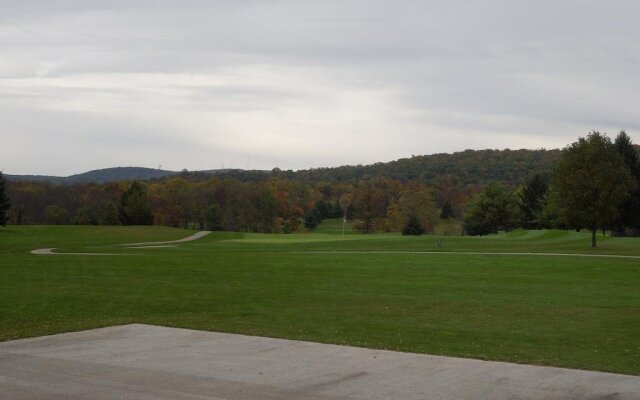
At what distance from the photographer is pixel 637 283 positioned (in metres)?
22.3

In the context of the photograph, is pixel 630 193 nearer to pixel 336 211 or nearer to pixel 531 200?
pixel 531 200

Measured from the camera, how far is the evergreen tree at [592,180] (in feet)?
147

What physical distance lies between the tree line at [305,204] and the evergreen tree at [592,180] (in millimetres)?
17676

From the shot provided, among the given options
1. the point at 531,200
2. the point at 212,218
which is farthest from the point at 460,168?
the point at 212,218

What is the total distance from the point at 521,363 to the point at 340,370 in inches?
99.2

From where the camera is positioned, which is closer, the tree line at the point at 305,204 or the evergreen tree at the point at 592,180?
the evergreen tree at the point at 592,180

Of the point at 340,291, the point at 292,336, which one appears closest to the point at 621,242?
the point at 340,291

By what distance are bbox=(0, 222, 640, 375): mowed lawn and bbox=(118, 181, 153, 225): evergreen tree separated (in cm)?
5552

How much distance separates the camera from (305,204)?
124938 millimetres

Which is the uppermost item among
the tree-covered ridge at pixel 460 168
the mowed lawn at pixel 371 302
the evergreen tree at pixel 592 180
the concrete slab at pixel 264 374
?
the tree-covered ridge at pixel 460 168

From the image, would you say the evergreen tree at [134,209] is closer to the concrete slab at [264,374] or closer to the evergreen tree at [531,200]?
the evergreen tree at [531,200]

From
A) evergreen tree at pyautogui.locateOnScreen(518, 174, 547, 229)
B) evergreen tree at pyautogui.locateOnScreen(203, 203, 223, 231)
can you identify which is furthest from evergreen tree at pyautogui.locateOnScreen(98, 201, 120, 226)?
evergreen tree at pyautogui.locateOnScreen(518, 174, 547, 229)

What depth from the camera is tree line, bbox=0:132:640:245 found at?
3396 inches

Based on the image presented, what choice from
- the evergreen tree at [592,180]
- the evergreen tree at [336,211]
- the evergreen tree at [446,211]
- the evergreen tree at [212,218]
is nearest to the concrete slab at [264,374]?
the evergreen tree at [592,180]
